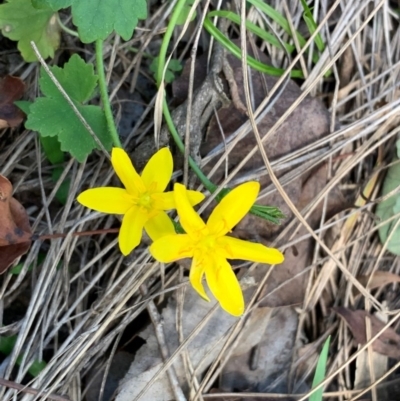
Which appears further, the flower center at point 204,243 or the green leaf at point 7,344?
the green leaf at point 7,344

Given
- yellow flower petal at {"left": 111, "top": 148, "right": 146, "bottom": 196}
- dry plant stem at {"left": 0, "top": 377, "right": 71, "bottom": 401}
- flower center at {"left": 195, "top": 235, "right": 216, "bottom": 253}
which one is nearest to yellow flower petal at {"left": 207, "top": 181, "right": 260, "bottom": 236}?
flower center at {"left": 195, "top": 235, "right": 216, "bottom": 253}

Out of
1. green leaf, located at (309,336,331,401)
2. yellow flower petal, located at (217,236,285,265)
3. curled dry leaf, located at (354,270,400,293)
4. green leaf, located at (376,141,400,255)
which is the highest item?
yellow flower petal, located at (217,236,285,265)

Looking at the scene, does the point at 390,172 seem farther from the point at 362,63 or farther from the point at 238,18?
the point at 238,18

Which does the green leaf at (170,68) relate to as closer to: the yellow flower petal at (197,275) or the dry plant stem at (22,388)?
the yellow flower petal at (197,275)

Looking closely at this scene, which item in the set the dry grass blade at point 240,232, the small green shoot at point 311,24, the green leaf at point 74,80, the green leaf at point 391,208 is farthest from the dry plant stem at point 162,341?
the small green shoot at point 311,24

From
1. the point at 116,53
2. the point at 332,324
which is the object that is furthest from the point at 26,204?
the point at 332,324

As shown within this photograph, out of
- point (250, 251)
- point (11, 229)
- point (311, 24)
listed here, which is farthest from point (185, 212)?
point (311, 24)

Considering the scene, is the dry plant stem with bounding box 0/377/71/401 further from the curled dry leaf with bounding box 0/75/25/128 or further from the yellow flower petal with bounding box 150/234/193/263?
the curled dry leaf with bounding box 0/75/25/128
